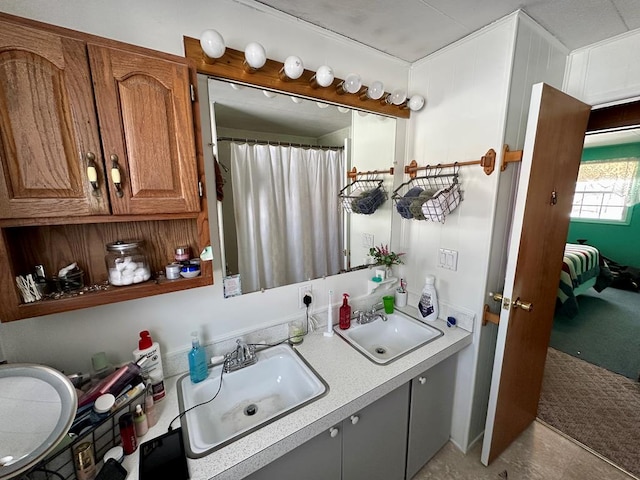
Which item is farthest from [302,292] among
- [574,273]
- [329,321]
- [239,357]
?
[574,273]

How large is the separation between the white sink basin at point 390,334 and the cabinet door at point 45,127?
1264 millimetres

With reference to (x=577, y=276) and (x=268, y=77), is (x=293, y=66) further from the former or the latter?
(x=577, y=276)

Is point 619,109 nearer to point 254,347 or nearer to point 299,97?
point 299,97

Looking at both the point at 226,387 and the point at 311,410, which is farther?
the point at 226,387

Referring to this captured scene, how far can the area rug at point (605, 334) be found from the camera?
2.35 m

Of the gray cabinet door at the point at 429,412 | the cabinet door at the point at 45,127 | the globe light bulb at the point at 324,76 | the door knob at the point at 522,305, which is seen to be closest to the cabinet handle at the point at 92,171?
the cabinet door at the point at 45,127

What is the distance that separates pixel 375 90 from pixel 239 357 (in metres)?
1.49

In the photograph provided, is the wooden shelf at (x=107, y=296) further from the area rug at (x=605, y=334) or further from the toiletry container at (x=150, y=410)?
the area rug at (x=605, y=334)

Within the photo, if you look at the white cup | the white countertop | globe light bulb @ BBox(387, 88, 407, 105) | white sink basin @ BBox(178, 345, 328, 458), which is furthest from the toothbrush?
globe light bulb @ BBox(387, 88, 407, 105)

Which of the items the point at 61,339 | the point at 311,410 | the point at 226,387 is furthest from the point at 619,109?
the point at 61,339

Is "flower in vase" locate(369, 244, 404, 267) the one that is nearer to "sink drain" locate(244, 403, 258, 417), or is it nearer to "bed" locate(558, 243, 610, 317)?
"sink drain" locate(244, 403, 258, 417)

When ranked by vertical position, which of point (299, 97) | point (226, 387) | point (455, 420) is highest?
point (299, 97)

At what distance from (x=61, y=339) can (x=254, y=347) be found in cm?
71

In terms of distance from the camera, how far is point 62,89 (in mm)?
670
